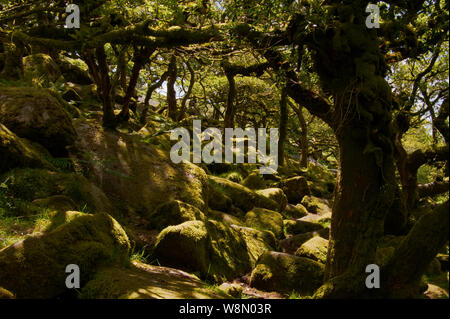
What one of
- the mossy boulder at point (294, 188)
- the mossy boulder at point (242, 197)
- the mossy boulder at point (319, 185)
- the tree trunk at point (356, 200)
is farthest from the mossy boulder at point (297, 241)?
the mossy boulder at point (319, 185)

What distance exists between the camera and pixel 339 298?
3113 mm

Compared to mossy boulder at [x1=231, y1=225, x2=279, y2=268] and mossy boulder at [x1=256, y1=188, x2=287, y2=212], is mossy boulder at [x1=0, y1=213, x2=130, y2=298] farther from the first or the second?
mossy boulder at [x1=256, y1=188, x2=287, y2=212]

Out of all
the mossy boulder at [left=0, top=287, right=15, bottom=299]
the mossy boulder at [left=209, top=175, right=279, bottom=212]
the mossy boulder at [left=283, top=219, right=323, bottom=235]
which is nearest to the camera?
the mossy boulder at [left=0, top=287, right=15, bottom=299]

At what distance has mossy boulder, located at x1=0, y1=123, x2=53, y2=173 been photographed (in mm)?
5637

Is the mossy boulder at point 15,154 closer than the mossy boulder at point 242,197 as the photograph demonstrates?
Yes

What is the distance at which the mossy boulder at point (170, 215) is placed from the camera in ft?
22.4

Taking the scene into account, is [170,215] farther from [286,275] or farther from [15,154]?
[15,154]

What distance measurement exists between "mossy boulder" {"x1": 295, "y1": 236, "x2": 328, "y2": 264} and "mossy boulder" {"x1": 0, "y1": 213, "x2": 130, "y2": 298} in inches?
173

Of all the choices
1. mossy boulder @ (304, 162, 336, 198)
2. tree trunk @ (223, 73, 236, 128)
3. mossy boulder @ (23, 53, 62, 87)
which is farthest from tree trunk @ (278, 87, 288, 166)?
mossy boulder @ (23, 53, 62, 87)

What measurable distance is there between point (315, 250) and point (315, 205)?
7645 millimetres

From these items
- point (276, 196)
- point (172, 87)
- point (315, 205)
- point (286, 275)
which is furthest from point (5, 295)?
point (172, 87)

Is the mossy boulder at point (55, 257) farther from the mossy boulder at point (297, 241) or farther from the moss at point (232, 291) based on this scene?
the mossy boulder at point (297, 241)

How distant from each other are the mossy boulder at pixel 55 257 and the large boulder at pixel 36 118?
3.79m

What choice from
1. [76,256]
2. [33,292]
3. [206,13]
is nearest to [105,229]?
[76,256]
